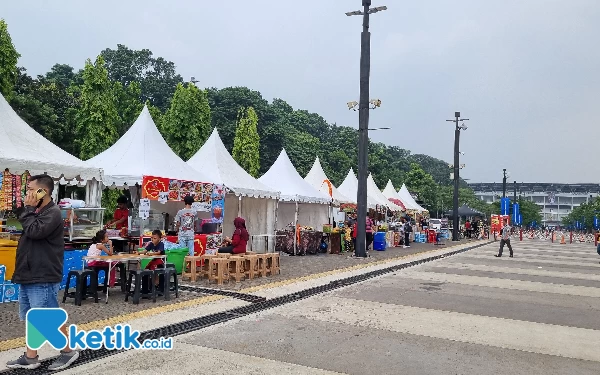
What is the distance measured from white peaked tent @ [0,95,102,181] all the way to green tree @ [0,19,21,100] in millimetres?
14297

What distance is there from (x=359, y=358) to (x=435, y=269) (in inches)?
409

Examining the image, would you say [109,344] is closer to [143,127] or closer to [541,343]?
[541,343]

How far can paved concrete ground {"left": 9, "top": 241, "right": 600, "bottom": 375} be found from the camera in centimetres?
521

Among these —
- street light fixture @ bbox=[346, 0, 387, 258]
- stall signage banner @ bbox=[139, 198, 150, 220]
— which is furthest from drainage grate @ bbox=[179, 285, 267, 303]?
street light fixture @ bbox=[346, 0, 387, 258]

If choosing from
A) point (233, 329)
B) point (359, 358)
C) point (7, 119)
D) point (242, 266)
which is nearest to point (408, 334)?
point (359, 358)

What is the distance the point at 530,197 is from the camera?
155 metres

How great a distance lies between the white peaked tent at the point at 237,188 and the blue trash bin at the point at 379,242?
6.83 metres

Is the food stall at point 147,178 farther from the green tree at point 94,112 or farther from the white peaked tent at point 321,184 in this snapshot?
the green tree at point 94,112

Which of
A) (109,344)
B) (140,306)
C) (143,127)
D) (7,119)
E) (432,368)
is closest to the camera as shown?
(432,368)

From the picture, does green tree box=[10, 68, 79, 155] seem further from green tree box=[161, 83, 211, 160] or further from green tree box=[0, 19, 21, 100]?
green tree box=[161, 83, 211, 160]

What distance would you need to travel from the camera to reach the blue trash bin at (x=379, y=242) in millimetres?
22750

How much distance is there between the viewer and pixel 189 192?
12.8 m

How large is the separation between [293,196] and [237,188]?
4.05 meters

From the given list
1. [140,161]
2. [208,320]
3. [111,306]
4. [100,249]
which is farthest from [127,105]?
[208,320]
